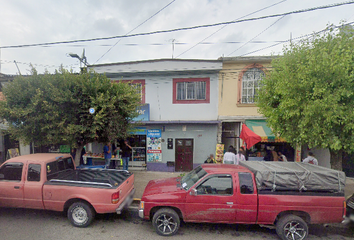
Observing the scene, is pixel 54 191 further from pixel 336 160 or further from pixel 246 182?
pixel 336 160

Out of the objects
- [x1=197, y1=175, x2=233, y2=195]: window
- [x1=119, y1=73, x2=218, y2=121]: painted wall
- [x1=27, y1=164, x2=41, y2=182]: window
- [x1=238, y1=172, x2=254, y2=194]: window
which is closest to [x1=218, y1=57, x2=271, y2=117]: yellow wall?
[x1=119, y1=73, x2=218, y2=121]: painted wall

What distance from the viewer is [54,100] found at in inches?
181

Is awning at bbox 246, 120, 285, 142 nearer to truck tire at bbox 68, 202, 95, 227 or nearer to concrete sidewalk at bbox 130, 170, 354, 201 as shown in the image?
concrete sidewalk at bbox 130, 170, 354, 201

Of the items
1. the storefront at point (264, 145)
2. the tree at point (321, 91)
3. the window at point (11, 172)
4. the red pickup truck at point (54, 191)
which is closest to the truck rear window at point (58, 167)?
the red pickup truck at point (54, 191)

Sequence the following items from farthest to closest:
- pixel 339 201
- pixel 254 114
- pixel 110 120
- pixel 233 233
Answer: pixel 254 114 < pixel 110 120 < pixel 233 233 < pixel 339 201

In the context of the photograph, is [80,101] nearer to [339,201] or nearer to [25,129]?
[25,129]

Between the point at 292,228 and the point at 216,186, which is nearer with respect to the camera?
the point at 292,228

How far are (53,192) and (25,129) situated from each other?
7.95 feet

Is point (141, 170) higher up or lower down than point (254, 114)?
lower down

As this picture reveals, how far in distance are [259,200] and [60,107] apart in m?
5.98

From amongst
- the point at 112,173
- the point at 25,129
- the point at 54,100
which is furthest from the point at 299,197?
the point at 25,129

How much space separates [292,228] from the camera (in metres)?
3.34

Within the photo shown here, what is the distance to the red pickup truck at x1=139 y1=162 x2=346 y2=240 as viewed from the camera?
10.8 feet

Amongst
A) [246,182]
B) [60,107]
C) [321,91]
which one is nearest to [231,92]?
[321,91]
